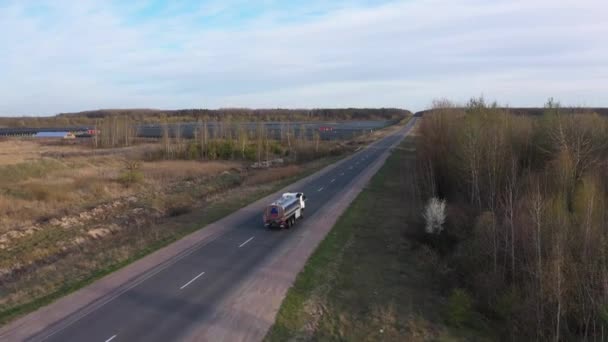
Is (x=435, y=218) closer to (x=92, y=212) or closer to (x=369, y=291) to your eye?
(x=369, y=291)

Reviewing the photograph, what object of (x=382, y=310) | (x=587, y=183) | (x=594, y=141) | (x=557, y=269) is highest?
(x=594, y=141)

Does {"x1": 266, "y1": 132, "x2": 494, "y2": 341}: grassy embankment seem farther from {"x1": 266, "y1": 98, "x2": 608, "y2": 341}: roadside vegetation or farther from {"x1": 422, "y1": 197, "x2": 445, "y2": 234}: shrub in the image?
{"x1": 422, "y1": 197, "x2": 445, "y2": 234}: shrub

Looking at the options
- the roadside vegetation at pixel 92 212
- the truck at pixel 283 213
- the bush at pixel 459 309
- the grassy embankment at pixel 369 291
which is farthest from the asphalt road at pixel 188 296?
the bush at pixel 459 309

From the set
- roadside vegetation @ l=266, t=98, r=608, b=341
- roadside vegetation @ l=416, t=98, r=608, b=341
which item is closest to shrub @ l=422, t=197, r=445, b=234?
roadside vegetation @ l=266, t=98, r=608, b=341

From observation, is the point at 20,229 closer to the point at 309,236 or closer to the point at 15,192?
the point at 15,192

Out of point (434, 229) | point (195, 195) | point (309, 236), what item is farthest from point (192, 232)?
point (195, 195)

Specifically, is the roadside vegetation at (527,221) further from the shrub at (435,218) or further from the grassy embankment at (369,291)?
the grassy embankment at (369,291)
